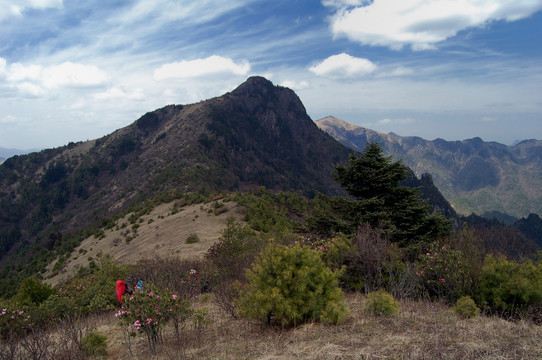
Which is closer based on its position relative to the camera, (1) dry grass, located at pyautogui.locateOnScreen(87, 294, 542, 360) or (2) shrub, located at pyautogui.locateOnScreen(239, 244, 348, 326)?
(1) dry grass, located at pyautogui.locateOnScreen(87, 294, 542, 360)

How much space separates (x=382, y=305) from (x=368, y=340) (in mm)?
1327

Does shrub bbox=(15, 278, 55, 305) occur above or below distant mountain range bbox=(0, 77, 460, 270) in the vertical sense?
below

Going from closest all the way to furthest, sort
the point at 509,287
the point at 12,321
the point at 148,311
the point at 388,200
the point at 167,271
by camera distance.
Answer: the point at 148,311, the point at 509,287, the point at 12,321, the point at 167,271, the point at 388,200

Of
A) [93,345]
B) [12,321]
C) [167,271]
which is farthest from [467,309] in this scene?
[12,321]

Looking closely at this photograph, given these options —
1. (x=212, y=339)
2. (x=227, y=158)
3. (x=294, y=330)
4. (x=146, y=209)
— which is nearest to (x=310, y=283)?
(x=294, y=330)

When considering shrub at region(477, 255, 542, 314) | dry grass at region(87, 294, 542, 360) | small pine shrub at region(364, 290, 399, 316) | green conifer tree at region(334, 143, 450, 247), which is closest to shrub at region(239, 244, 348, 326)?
dry grass at region(87, 294, 542, 360)

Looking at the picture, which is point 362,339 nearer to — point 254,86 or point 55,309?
point 55,309

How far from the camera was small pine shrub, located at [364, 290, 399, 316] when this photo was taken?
A: 657cm

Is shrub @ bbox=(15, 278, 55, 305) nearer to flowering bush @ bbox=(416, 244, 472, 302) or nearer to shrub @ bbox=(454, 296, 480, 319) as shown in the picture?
flowering bush @ bbox=(416, 244, 472, 302)

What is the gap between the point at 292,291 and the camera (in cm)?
632

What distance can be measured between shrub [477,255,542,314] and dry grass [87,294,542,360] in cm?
98

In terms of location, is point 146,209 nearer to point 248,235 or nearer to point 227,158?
point 248,235

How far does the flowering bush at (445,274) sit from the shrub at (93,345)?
7.61 metres

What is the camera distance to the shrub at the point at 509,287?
6961 mm
